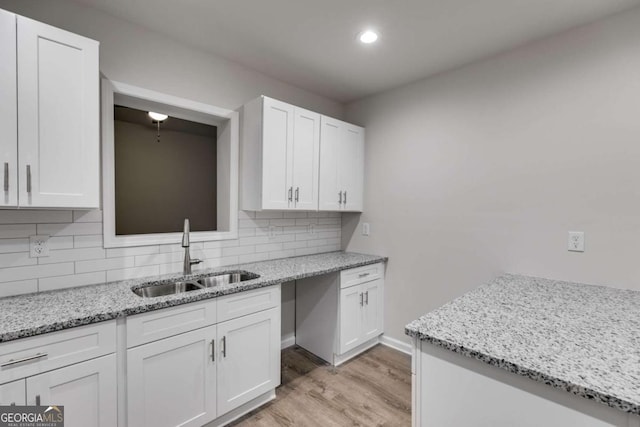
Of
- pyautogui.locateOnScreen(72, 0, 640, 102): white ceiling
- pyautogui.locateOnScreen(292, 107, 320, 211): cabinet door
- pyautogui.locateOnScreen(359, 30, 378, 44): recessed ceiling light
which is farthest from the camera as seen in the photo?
pyautogui.locateOnScreen(292, 107, 320, 211): cabinet door

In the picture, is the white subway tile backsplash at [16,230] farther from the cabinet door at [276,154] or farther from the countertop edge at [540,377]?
the countertop edge at [540,377]

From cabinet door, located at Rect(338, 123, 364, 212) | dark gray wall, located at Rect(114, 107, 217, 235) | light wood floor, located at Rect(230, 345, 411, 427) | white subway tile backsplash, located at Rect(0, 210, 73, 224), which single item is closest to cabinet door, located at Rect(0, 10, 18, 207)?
white subway tile backsplash, located at Rect(0, 210, 73, 224)

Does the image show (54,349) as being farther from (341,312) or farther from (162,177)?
(162,177)

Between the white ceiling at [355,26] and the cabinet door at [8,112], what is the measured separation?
2.01ft

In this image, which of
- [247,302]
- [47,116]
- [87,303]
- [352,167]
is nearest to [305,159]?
[352,167]

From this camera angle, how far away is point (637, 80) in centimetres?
179

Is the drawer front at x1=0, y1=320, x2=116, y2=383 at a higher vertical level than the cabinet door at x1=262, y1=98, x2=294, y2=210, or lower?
lower

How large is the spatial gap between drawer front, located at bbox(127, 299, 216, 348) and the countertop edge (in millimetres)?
1206

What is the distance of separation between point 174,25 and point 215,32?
10.2 inches

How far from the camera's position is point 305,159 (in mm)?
2672

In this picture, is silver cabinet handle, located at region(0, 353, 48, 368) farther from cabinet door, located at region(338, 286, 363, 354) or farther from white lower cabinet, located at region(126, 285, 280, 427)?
cabinet door, located at region(338, 286, 363, 354)

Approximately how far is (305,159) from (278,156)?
29cm

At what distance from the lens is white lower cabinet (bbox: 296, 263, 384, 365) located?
264 centimetres

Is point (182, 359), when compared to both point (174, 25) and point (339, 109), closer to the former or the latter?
point (174, 25)
